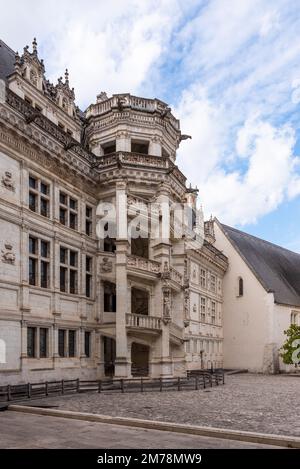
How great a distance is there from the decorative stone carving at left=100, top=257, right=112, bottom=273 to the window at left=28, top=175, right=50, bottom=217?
5.25 metres

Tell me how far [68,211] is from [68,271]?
3.12 metres

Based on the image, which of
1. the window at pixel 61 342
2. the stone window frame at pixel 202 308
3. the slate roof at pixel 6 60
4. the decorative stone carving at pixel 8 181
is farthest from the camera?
the stone window frame at pixel 202 308

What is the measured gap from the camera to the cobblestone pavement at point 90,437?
424 inches

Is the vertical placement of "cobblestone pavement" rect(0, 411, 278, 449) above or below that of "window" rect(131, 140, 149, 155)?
below

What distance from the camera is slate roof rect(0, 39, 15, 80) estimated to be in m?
25.7

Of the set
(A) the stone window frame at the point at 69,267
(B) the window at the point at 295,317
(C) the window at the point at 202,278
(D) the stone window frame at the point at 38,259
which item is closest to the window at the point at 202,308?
(C) the window at the point at 202,278

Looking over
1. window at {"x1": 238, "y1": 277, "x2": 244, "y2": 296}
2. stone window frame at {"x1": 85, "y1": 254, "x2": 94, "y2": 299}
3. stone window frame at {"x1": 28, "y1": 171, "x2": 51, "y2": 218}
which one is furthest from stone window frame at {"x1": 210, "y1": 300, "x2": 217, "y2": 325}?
stone window frame at {"x1": 28, "y1": 171, "x2": 51, "y2": 218}

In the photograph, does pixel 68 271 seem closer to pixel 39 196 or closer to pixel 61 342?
pixel 61 342

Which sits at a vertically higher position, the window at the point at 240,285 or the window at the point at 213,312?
the window at the point at 240,285

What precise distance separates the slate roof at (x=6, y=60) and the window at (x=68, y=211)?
6.53m

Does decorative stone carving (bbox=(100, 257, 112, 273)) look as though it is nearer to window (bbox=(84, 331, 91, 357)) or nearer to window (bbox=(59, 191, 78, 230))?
window (bbox=(59, 191, 78, 230))

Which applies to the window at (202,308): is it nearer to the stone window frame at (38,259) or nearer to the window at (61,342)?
the window at (61,342)
